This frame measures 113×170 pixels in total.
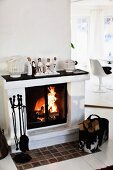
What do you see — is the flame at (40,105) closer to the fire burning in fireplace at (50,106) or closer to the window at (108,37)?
the fire burning in fireplace at (50,106)

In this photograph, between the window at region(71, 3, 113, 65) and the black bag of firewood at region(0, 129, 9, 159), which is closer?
the black bag of firewood at region(0, 129, 9, 159)

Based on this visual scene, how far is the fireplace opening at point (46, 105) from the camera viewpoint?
3.31 m

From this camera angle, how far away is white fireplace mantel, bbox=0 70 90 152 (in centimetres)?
303

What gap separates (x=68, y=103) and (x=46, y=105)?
0.33m

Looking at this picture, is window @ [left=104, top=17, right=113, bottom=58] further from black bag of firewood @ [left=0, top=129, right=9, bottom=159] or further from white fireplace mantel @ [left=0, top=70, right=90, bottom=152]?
black bag of firewood @ [left=0, top=129, right=9, bottom=159]

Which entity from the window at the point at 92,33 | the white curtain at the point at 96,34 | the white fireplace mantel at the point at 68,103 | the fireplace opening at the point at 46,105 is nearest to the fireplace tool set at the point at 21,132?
the white fireplace mantel at the point at 68,103

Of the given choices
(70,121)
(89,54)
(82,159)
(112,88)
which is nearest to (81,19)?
(89,54)

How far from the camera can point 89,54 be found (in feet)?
28.1

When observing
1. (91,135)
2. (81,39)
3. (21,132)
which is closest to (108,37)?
(81,39)

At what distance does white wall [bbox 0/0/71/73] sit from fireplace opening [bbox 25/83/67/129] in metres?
0.47

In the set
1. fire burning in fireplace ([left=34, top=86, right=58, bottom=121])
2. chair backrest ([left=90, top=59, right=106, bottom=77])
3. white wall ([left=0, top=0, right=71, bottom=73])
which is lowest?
fire burning in fireplace ([left=34, top=86, right=58, bottom=121])

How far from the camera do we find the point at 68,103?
11.3 ft

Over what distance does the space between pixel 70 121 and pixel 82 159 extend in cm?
64

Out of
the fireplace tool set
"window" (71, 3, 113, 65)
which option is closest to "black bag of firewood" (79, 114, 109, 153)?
the fireplace tool set
